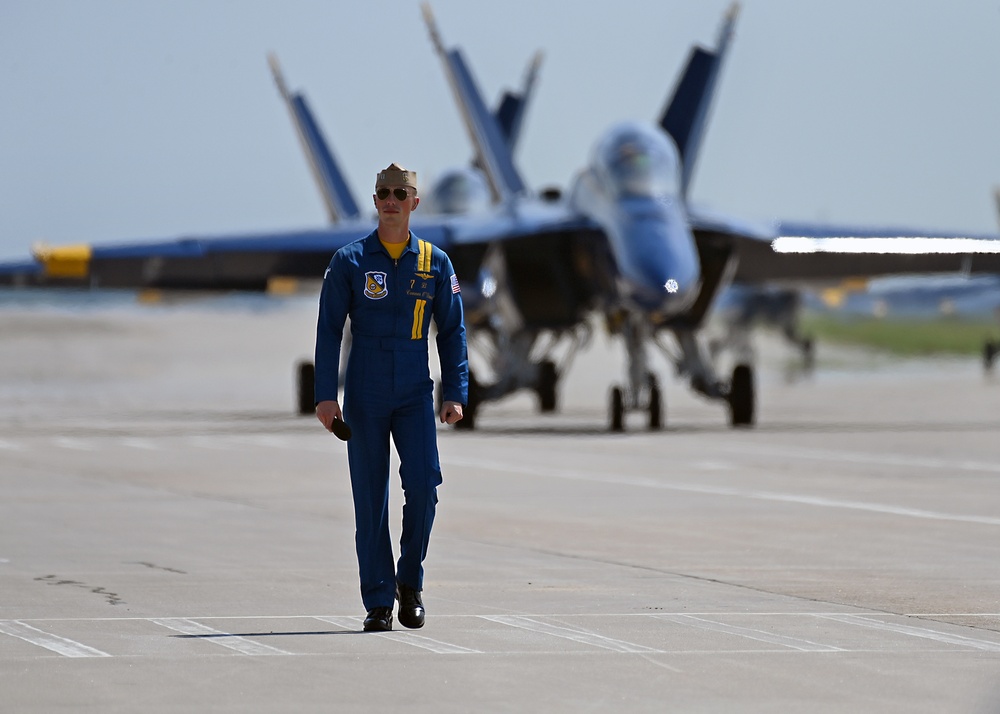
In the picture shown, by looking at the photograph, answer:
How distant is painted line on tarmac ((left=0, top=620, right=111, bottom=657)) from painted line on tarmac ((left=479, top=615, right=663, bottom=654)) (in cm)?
164

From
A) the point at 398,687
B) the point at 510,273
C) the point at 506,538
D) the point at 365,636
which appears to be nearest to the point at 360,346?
the point at 365,636

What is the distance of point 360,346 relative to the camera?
25.1 feet

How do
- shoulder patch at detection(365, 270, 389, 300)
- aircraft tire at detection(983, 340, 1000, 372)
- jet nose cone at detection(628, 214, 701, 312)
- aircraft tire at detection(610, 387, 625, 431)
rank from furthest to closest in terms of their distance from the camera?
aircraft tire at detection(983, 340, 1000, 372) → aircraft tire at detection(610, 387, 625, 431) → jet nose cone at detection(628, 214, 701, 312) → shoulder patch at detection(365, 270, 389, 300)

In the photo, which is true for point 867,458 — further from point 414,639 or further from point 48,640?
point 48,640

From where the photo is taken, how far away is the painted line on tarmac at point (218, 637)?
6.96m

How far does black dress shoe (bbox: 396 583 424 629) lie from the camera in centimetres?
759

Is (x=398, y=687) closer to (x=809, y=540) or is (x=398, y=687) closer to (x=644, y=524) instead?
(x=809, y=540)

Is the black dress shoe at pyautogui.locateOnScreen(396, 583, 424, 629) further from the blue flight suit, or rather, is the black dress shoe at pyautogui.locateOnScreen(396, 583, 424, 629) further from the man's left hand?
the man's left hand

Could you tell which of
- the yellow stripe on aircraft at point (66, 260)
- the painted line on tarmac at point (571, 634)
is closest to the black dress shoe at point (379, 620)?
the painted line on tarmac at point (571, 634)

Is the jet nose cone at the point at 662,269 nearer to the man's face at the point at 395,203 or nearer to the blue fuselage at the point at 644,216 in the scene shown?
the blue fuselage at the point at 644,216

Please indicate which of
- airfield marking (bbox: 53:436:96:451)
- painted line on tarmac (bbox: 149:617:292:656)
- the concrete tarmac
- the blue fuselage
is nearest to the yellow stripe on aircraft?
airfield marking (bbox: 53:436:96:451)

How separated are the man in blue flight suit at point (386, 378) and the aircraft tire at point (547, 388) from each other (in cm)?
2477

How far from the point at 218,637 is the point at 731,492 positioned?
27.6ft

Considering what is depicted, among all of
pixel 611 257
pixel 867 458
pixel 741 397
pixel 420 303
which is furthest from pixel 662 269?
pixel 420 303
